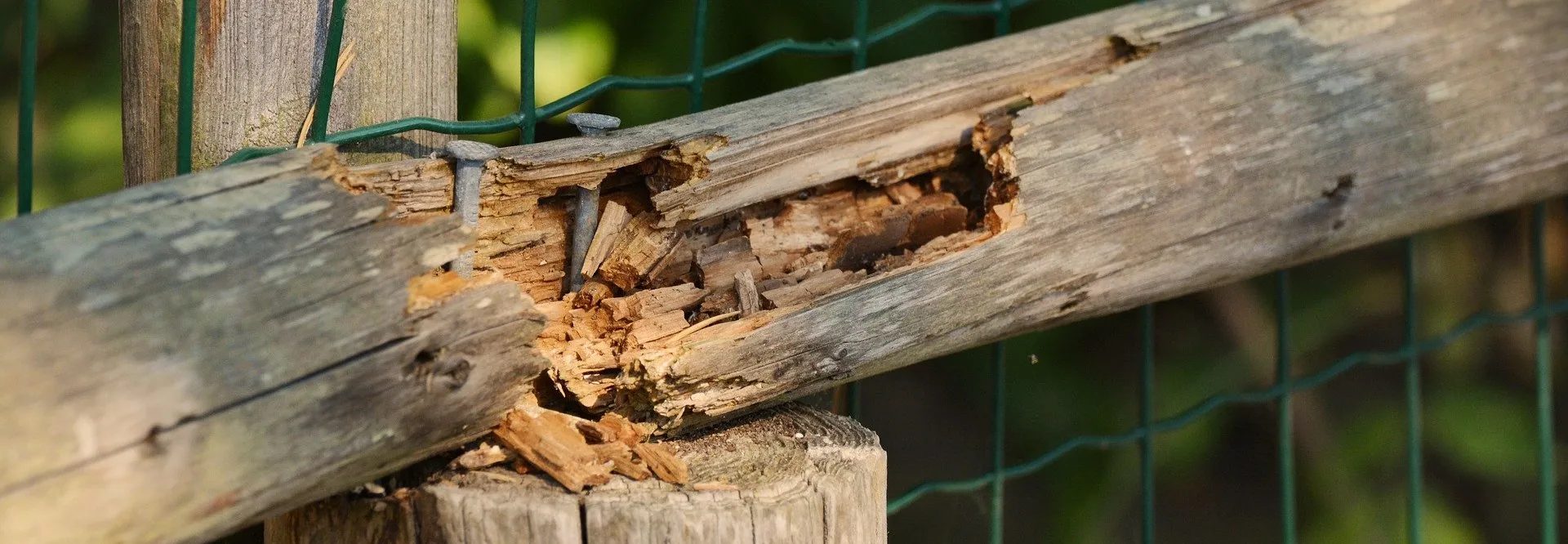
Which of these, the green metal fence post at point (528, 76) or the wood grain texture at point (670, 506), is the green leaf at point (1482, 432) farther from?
the green metal fence post at point (528, 76)

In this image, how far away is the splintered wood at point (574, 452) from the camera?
36.9 inches

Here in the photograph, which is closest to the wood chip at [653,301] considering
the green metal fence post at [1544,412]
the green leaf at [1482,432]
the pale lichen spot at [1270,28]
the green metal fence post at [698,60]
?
the green metal fence post at [698,60]

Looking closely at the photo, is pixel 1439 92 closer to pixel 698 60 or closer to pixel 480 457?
pixel 698 60

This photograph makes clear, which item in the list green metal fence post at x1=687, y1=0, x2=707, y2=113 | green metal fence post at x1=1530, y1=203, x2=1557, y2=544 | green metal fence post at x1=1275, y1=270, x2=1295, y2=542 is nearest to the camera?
green metal fence post at x1=687, y1=0, x2=707, y2=113

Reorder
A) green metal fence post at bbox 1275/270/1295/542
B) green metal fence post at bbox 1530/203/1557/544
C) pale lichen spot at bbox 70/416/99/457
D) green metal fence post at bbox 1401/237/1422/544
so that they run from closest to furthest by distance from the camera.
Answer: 1. pale lichen spot at bbox 70/416/99/457
2. green metal fence post at bbox 1275/270/1295/542
3. green metal fence post at bbox 1401/237/1422/544
4. green metal fence post at bbox 1530/203/1557/544

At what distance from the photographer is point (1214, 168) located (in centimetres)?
127

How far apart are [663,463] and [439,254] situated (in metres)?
0.23

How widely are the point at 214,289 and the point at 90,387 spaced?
0.29ft

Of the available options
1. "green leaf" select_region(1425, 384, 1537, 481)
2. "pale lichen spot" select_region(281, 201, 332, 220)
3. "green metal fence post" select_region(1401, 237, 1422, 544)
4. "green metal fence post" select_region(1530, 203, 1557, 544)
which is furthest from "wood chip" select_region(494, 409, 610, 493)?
"green leaf" select_region(1425, 384, 1537, 481)

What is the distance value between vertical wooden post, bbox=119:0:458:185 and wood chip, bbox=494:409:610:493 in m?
0.26

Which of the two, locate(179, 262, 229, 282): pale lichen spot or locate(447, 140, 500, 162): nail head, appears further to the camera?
locate(447, 140, 500, 162): nail head

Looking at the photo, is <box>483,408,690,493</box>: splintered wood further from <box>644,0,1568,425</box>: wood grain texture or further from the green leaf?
the green leaf

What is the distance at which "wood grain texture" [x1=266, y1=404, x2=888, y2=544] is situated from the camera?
890 millimetres

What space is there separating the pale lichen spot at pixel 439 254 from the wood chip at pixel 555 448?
5.6 inches
